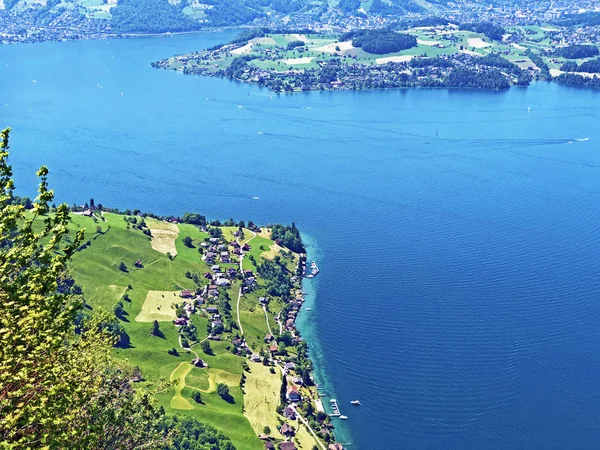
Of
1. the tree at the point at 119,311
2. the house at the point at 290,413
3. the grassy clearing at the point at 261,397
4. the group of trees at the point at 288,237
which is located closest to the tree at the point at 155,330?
the tree at the point at 119,311

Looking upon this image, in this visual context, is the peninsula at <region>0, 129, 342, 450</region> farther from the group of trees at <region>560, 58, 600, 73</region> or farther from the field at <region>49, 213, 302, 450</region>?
the group of trees at <region>560, 58, 600, 73</region>

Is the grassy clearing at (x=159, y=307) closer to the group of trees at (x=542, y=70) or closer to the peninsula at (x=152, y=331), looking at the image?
the peninsula at (x=152, y=331)

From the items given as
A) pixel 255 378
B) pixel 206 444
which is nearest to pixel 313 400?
pixel 255 378

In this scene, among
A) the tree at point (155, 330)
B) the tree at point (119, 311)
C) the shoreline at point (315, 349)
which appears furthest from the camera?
the tree at point (119, 311)

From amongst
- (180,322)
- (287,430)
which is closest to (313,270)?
(180,322)

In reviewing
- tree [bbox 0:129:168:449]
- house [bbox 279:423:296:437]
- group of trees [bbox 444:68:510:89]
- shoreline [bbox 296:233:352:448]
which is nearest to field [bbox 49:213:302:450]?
house [bbox 279:423:296:437]

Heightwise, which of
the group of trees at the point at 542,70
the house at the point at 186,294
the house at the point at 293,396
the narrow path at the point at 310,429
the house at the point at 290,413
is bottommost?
the narrow path at the point at 310,429
